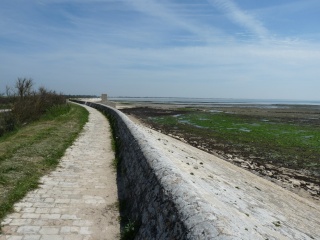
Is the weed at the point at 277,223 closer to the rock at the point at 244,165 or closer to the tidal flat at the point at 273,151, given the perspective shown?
the tidal flat at the point at 273,151

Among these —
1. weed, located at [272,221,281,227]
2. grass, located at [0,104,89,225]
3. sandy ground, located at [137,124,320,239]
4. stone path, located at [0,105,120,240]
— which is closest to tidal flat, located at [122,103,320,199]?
sandy ground, located at [137,124,320,239]

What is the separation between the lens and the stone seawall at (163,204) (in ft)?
11.6

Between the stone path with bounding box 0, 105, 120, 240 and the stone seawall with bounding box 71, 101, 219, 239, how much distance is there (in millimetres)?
449

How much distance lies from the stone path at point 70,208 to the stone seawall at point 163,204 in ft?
1.47

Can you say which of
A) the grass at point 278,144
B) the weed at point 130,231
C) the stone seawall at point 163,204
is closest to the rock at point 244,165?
the grass at point 278,144

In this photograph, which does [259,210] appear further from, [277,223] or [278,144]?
[278,144]

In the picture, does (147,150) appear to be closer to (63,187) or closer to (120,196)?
(120,196)

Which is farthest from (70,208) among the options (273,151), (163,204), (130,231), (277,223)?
(273,151)

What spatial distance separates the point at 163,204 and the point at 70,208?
2.30m

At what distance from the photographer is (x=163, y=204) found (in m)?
4.48

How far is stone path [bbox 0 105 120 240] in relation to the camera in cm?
496

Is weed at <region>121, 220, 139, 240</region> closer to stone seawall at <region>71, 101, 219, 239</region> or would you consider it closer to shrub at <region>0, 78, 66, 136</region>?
stone seawall at <region>71, 101, 219, 239</region>

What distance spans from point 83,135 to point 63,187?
8.57 metres

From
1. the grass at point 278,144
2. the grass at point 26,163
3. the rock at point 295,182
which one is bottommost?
the rock at point 295,182
